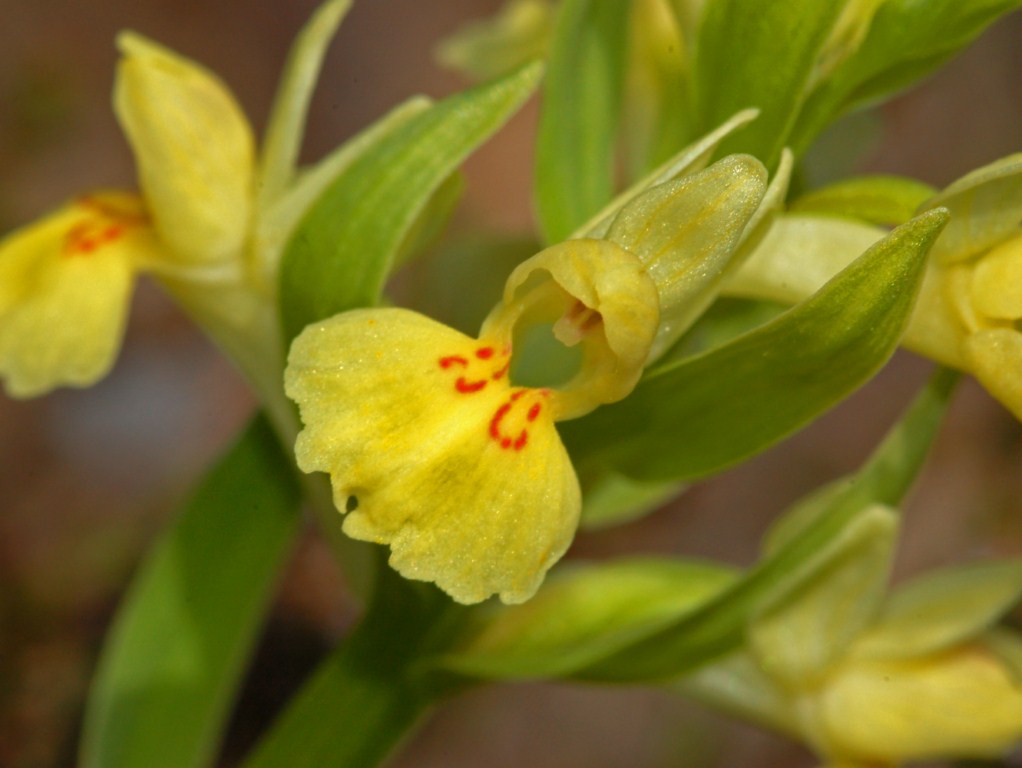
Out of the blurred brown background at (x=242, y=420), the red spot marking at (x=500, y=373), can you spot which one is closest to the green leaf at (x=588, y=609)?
the red spot marking at (x=500, y=373)

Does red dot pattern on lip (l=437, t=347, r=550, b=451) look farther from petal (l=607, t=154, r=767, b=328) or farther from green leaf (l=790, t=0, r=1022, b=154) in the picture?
green leaf (l=790, t=0, r=1022, b=154)

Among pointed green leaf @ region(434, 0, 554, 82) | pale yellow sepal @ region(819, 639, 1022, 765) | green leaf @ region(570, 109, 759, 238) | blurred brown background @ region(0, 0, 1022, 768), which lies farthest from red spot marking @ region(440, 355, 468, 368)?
blurred brown background @ region(0, 0, 1022, 768)

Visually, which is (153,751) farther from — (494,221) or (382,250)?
(494,221)

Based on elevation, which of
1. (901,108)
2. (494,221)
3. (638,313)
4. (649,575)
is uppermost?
(638,313)

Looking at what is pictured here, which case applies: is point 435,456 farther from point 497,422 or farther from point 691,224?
point 691,224

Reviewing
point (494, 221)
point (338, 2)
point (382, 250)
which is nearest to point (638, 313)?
point (382, 250)
